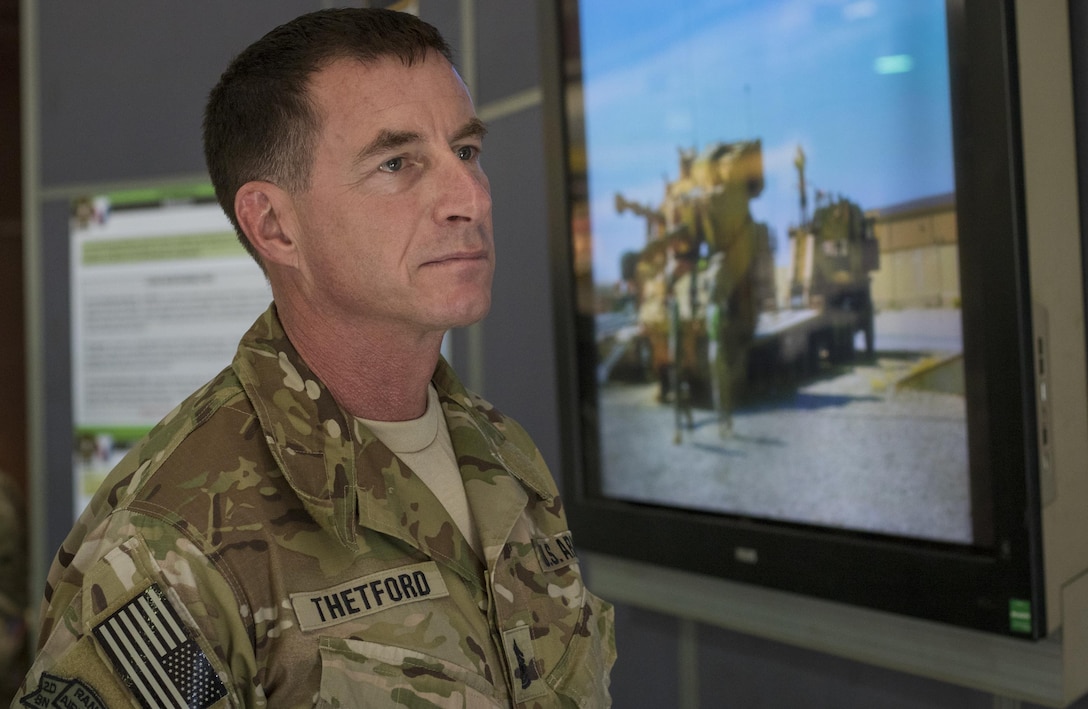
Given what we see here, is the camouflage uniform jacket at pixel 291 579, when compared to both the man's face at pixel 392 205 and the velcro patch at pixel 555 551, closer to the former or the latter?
the velcro patch at pixel 555 551

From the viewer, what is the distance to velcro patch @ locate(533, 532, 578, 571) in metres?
1.22

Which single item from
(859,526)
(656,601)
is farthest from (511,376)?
(859,526)

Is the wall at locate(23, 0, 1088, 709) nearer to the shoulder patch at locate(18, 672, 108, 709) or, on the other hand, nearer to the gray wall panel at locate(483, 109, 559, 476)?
the gray wall panel at locate(483, 109, 559, 476)

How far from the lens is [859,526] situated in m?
1.48

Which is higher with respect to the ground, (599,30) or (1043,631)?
(599,30)

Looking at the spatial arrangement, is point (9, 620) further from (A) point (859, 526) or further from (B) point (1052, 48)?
(B) point (1052, 48)

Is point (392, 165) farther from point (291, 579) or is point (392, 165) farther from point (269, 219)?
point (291, 579)

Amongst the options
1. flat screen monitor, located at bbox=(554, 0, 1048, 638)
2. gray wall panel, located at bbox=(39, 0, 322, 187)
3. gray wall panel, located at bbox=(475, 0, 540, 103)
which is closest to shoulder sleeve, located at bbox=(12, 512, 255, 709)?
flat screen monitor, located at bbox=(554, 0, 1048, 638)

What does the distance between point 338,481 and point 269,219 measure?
1.10 ft

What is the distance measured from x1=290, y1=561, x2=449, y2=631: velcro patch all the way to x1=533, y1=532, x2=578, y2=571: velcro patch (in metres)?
0.18

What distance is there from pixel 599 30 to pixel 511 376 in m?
0.84

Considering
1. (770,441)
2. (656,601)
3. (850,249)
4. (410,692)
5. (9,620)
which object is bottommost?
(9,620)

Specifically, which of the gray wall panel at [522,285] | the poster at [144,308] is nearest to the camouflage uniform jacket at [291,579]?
the gray wall panel at [522,285]

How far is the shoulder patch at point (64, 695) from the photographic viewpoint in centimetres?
88
